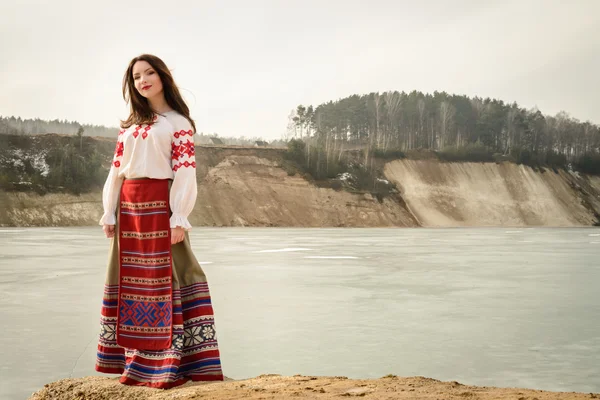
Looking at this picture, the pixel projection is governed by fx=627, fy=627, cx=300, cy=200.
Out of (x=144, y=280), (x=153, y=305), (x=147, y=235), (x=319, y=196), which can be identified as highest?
(x=147, y=235)

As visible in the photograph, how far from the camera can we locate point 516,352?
215 inches

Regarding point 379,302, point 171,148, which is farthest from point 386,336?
point 171,148

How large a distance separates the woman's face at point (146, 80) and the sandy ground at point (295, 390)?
200 cm

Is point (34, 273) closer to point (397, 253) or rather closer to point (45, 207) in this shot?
point (397, 253)

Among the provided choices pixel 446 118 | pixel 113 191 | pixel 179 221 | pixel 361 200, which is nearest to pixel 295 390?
pixel 179 221

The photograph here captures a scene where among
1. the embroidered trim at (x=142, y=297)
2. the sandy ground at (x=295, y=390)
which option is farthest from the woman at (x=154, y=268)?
the sandy ground at (x=295, y=390)

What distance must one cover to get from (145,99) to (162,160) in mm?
542

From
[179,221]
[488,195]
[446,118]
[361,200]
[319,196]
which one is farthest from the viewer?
[446,118]

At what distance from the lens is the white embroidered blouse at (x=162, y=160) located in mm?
4176

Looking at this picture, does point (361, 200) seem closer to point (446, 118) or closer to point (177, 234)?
point (446, 118)

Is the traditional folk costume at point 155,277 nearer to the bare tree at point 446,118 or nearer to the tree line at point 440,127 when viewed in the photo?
the tree line at point 440,127

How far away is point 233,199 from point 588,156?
173 ft

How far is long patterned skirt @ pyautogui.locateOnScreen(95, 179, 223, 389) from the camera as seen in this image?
4.14m

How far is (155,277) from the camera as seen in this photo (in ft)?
13.6
